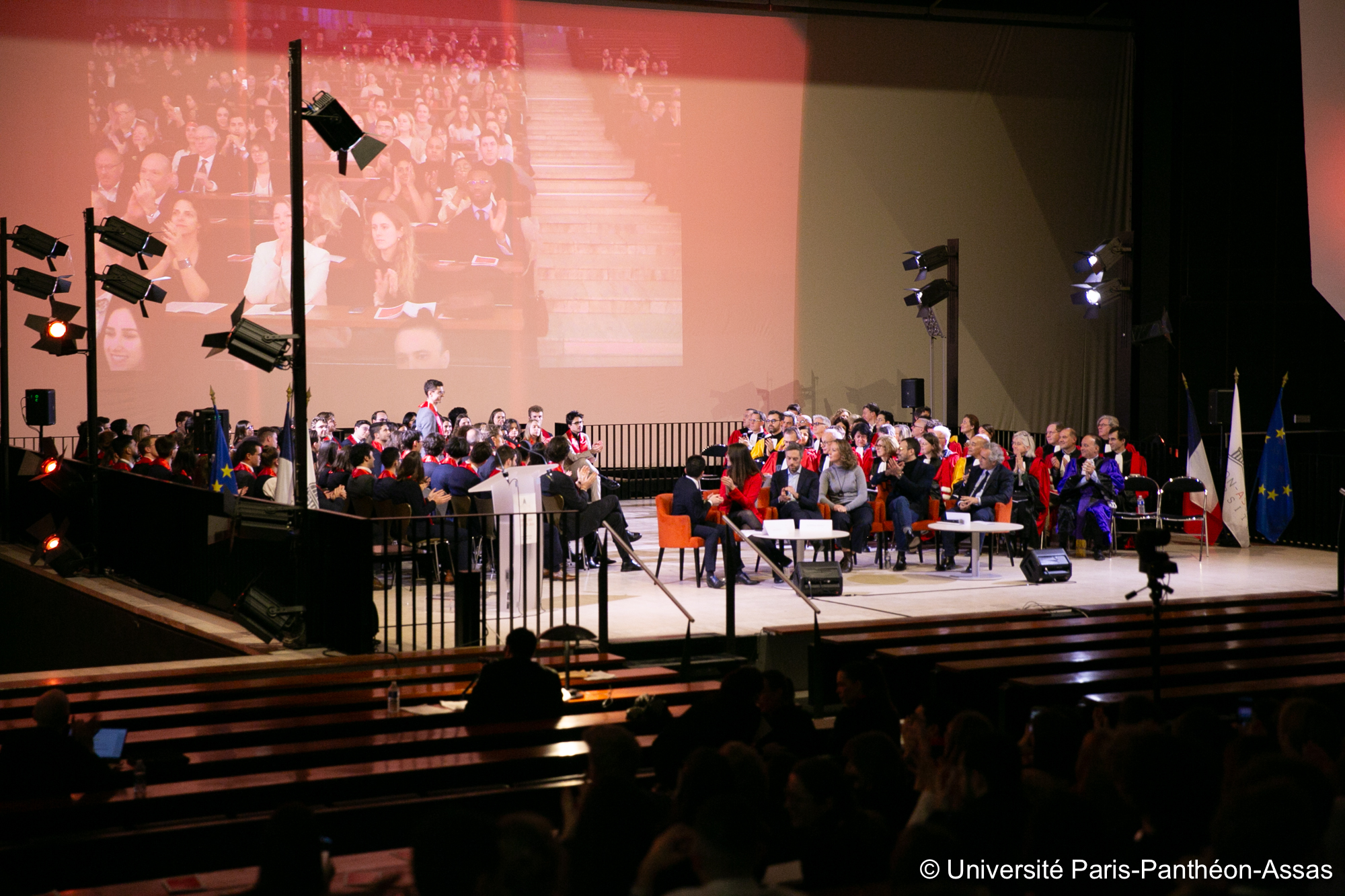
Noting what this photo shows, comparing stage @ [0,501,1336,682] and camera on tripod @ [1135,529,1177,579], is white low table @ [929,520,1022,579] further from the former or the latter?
camera on tripod @ [1135,529,1177,579]

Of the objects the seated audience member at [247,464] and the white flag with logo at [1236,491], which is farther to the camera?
the white flag with logo at [1236,491]

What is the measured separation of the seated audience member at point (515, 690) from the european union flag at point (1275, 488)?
388 inches

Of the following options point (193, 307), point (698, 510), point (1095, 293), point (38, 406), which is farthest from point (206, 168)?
point (1095, 293)

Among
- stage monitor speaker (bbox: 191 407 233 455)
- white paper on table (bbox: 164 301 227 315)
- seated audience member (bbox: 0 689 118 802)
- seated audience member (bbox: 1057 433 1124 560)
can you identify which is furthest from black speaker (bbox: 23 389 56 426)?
seated audience member (bbox: 1057 433 1124 560)

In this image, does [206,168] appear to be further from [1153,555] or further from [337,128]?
[1153,555]

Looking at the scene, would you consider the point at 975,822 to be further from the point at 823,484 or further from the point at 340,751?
the point at 823,484

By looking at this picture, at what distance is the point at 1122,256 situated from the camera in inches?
696

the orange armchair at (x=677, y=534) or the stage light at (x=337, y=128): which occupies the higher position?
the stage light at (x=337, y=128)

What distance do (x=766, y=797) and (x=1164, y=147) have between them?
15.6 metres

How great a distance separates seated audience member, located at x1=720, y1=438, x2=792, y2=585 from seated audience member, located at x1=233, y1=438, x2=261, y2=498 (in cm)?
388

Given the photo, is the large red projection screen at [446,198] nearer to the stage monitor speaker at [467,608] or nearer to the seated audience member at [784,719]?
the stage monitor speaker at [467,608]

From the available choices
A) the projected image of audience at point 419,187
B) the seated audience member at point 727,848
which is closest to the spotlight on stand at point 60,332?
the projected image of audience at point 419,187

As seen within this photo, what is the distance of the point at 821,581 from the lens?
998cm

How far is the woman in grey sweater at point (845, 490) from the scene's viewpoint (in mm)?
11484
